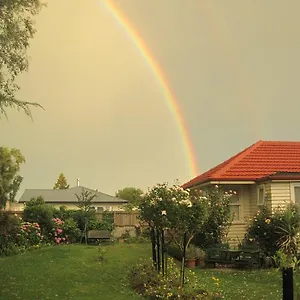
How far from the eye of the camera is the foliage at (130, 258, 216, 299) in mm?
9188

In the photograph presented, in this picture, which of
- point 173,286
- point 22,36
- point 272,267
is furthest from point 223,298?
point 22,36

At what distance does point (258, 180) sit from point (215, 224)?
2.90 meters

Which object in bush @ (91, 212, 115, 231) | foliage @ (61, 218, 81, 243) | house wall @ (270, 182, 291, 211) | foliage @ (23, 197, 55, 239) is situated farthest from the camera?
bush @ (91, 212, 115, 231)

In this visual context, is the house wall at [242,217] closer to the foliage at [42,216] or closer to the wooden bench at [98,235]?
the wooden bench at [98,235]

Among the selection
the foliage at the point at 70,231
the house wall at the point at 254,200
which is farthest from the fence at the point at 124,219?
the house wall at the point at 254,200

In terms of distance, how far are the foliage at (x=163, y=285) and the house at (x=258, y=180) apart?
7355 mm

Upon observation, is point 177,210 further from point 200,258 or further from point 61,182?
point 61,182

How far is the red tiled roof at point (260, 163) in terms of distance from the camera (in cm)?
2020

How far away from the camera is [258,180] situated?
19.4m

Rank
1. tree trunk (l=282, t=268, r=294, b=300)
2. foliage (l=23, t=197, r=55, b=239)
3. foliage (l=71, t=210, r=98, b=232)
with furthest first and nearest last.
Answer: foliage (l=71, t=210, r=98, b=232)
foliage (l=23, t=197, r=55, b=239)
tree trunk (l=282, t=268, r=294, b=300)

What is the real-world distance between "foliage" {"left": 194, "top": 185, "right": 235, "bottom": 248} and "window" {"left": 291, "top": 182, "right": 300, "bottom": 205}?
8.51 feet

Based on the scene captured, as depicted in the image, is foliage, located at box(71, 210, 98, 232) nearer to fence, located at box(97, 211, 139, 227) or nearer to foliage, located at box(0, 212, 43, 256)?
fence, located at box(97, 211, 139, 227)

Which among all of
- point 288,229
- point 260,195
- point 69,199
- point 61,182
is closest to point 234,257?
point 288,229

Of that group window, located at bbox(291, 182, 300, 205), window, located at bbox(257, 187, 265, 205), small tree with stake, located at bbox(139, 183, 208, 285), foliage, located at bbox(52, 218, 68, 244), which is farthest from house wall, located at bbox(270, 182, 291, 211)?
foliage, located at bbox(52, 218, 68, 244)
